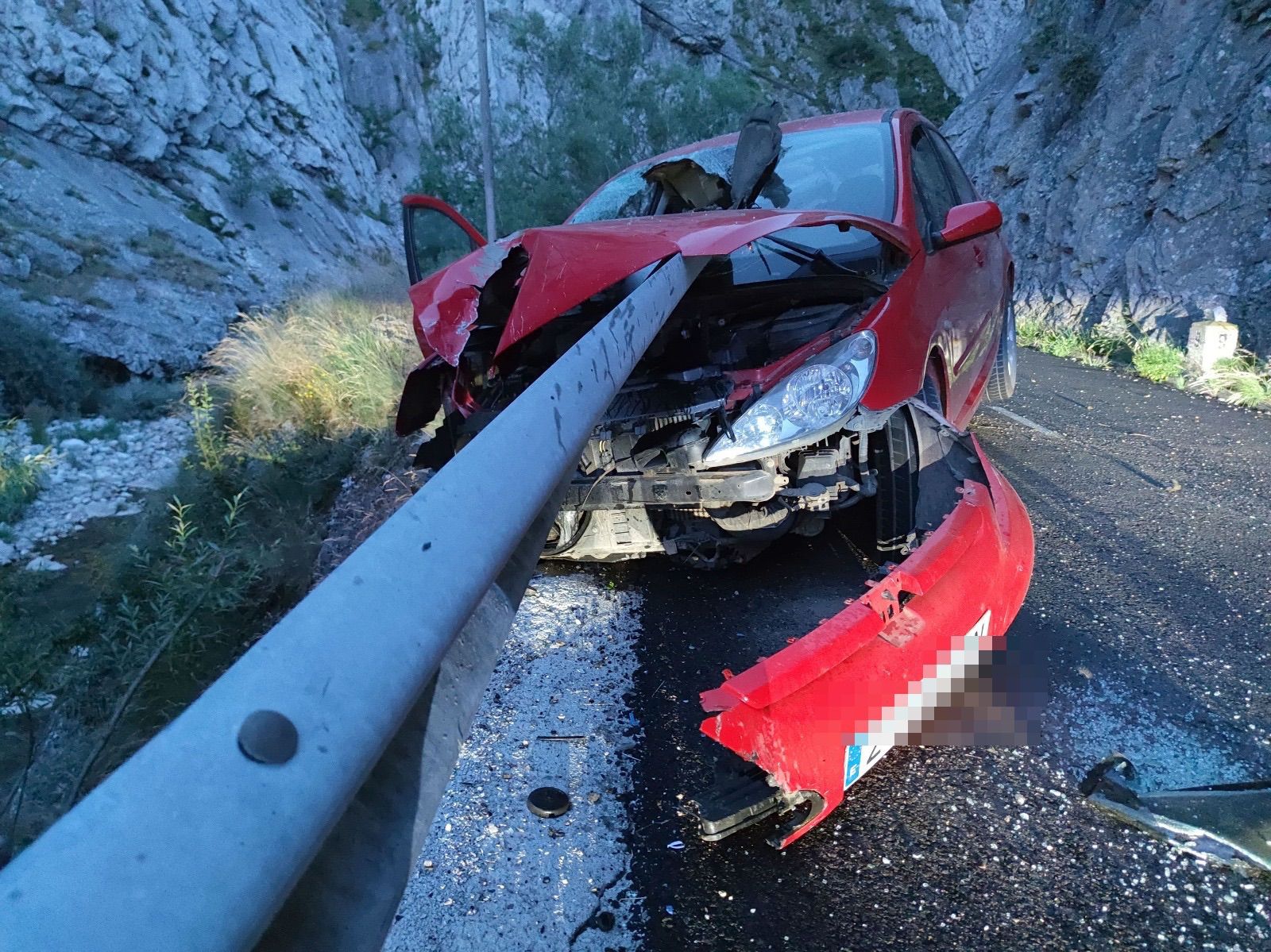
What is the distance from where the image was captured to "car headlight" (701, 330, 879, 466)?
2.41m

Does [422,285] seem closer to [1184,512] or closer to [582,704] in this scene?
[582,704]

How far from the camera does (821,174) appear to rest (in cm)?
362

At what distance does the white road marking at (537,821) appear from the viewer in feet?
5.88

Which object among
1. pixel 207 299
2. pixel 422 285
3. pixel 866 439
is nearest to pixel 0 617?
pixel 422 285

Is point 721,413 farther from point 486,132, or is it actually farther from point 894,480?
point 486,132

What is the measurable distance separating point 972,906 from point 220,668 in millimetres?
3264

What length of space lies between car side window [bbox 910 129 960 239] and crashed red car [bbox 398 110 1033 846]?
0.03m

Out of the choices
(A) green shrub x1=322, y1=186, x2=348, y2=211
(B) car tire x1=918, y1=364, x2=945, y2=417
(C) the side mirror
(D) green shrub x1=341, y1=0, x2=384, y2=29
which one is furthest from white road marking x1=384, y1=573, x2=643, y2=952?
(D) green shrub x1=341, y1=0, x2=384, y2=29

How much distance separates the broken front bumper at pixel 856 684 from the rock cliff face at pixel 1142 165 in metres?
6.73

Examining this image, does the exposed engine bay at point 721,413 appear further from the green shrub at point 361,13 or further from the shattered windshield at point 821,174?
the green shrub at point 361,13

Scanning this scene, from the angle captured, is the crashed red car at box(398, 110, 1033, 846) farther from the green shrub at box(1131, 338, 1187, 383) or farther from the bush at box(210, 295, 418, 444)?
the green shrub at box(1131, 338, 1187, 383)

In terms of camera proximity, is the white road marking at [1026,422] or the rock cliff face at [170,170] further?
the rock cliff face at [170,170]

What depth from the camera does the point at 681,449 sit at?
2674 mm

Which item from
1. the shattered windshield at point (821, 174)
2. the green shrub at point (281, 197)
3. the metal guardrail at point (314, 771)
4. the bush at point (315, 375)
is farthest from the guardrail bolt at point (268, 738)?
the green shrub at point (281, 197)
